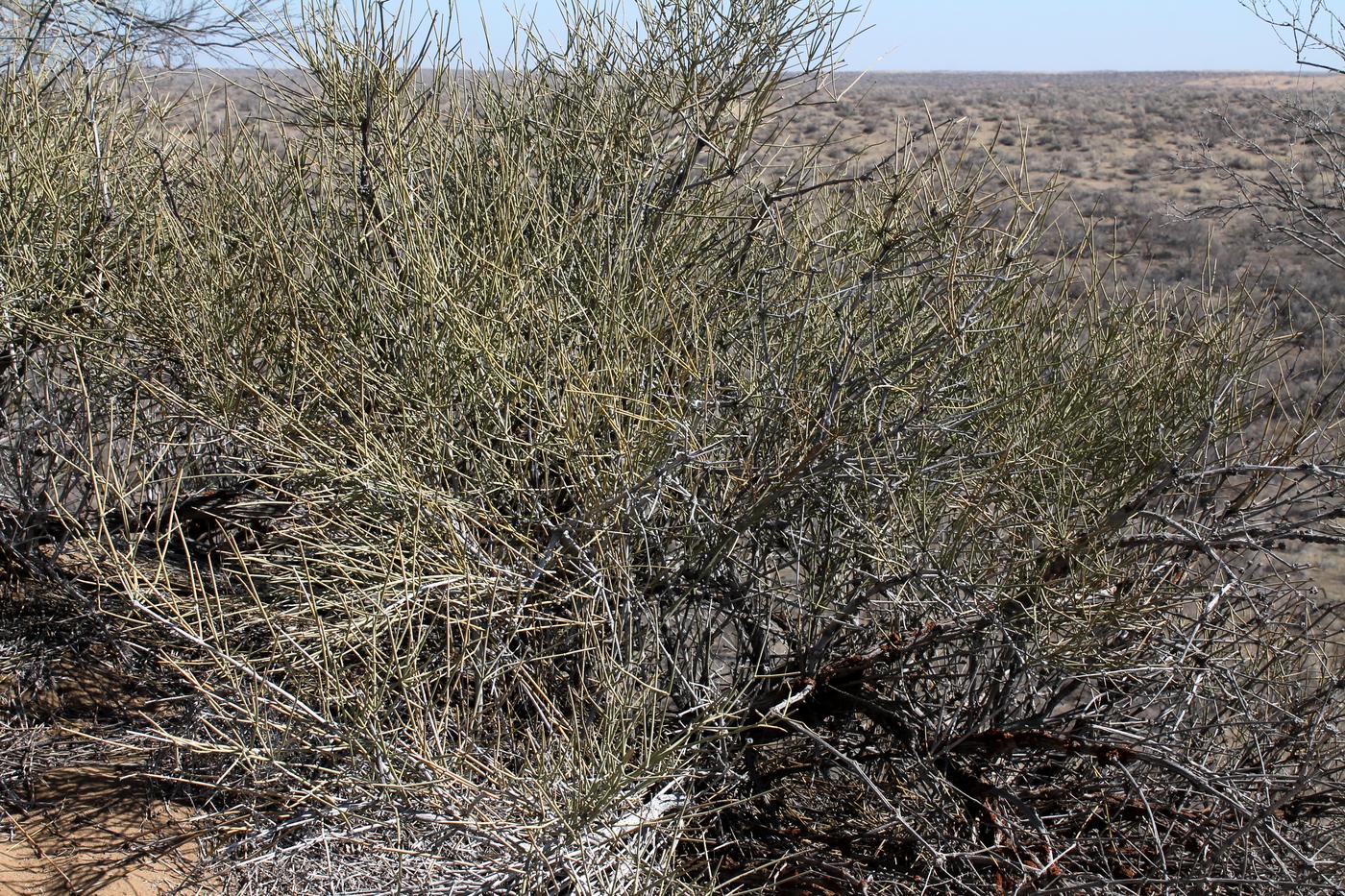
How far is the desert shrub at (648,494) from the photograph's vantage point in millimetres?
3111

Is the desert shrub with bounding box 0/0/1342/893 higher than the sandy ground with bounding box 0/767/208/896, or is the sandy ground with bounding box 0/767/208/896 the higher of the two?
the desert shrub with bounding box 0/0/1342/893

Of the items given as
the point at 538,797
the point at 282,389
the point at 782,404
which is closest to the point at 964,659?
the point at 782,404

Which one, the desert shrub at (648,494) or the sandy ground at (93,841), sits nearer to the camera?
the desert shrub at (648,494)

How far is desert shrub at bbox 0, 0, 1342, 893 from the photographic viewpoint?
311cm

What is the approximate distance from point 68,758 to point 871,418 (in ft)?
11.0

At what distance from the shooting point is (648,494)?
11.0 ft

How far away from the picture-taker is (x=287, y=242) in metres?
3.74

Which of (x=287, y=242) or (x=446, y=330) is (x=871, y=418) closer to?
(x=446, y=330)

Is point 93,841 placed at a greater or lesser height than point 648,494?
lesser

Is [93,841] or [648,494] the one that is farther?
[93,841]

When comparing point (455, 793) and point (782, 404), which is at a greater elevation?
point (782, 404)

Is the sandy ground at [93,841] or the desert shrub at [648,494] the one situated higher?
the desert shrub at [648,494]

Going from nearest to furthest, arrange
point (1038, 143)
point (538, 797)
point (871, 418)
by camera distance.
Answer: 1. point (538, 797)
2. point (871, 418)
3. point (1038, 143)

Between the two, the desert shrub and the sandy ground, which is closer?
the desert shrub
